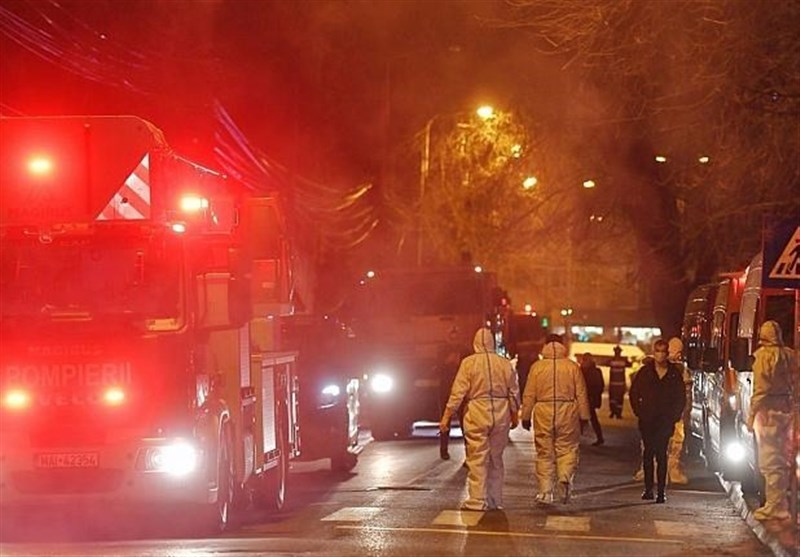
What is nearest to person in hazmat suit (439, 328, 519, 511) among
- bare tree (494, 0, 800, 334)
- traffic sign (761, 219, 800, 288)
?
traffic sign (761, 219, 800, 288)

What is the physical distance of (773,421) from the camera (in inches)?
482

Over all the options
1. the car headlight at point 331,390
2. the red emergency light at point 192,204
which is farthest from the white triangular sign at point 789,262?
the car headlight at point 331,390

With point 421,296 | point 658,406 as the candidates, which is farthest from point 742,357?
point 421,296

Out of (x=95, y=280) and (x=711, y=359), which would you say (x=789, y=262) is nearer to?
(x=711, y=359)

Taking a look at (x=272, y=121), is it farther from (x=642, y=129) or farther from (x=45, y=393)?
(x=45, y=393)

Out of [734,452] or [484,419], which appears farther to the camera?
[734,452]

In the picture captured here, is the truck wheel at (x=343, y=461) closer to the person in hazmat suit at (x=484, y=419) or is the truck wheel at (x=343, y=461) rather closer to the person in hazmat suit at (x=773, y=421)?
the person in hazmat suit at (x=484, y=419)

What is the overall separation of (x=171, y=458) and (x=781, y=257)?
517cm

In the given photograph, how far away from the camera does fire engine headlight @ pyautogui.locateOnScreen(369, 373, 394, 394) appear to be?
24.2m

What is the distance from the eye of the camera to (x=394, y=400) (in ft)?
79.3

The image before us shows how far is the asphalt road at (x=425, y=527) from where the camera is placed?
10.7 m

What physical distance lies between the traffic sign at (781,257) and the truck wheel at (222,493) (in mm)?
4627

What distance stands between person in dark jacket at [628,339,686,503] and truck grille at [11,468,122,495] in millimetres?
6090

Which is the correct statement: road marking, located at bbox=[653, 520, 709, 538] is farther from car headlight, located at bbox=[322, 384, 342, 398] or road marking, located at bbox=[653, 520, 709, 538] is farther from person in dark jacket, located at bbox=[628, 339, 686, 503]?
car headlight, located at bbox=[322, 384, 342, 398]
